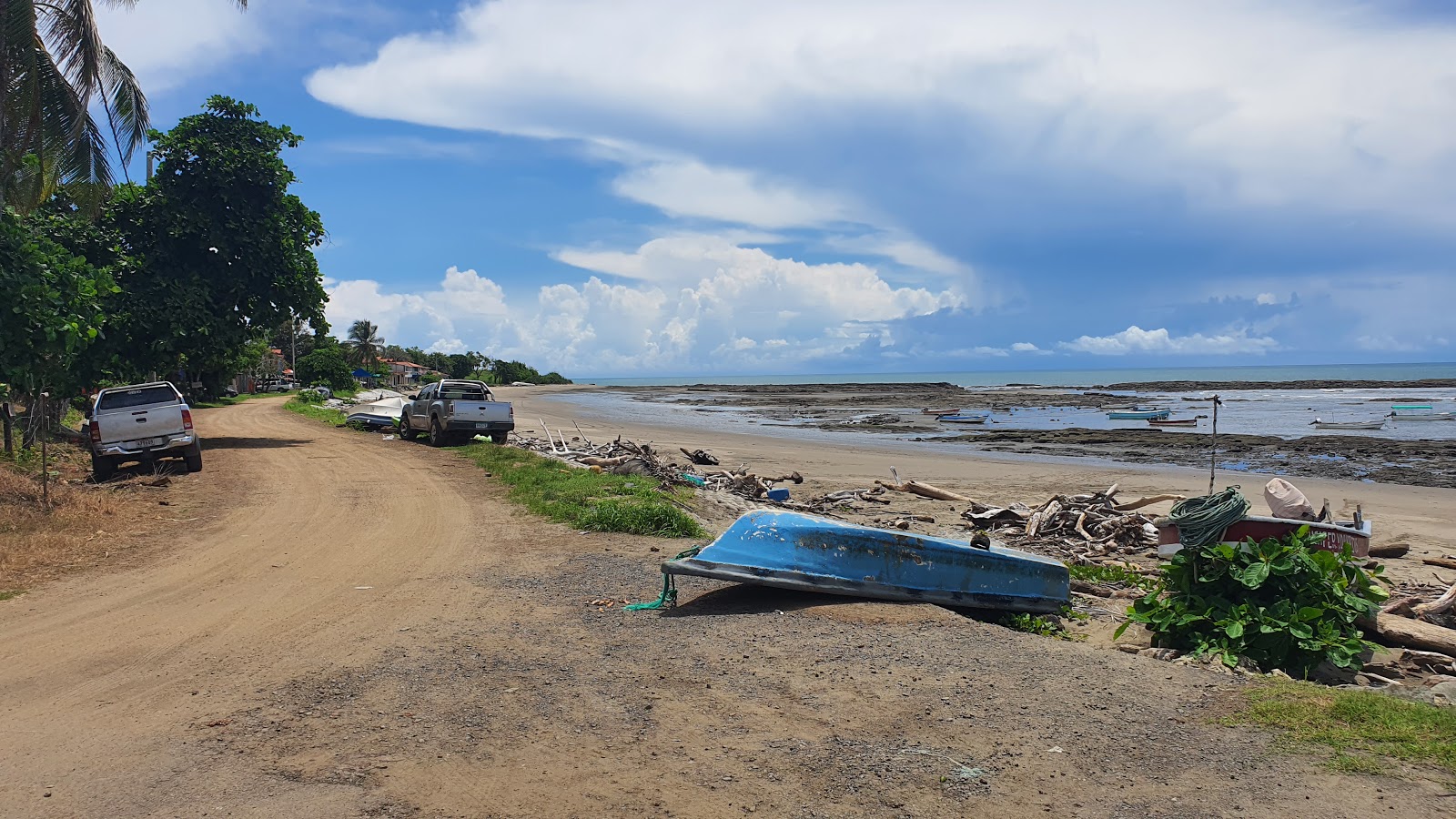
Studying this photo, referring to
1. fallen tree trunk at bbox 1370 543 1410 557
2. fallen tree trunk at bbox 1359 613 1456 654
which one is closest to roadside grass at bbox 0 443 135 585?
fallen tree trunk at bbox 1359 613 1456 654

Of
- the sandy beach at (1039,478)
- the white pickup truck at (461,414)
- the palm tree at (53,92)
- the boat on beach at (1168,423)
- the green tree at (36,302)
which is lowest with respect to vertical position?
the sandy beach at (1039,478)

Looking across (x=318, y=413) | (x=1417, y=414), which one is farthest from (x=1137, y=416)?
(x=318, y=413)

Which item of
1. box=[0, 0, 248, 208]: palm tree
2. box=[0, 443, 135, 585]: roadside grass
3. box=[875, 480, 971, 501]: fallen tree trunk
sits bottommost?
box=[875, 480, 971, 501]: fallen tree trunk

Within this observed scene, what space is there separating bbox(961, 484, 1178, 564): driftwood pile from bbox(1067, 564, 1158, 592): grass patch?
33.4 inches

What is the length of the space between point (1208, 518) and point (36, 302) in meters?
14.0

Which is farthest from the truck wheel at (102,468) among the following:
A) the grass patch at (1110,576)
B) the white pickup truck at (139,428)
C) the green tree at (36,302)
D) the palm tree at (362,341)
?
the palm tree at (362,341)

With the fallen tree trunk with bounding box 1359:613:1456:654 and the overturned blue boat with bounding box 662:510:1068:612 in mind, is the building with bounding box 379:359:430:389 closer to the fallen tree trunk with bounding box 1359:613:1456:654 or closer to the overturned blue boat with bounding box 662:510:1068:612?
the overturned blue boat with bounding box 662:510:1068:612

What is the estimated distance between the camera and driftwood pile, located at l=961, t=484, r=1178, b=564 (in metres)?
13.0

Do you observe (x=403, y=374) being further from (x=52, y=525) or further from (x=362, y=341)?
(x=52, y=525)

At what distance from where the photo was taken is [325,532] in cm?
1151

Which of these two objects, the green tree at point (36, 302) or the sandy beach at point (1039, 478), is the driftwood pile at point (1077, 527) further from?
the green tree at point (36, 302)

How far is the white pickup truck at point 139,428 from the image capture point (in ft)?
53.6

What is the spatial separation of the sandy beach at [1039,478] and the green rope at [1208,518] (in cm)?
596

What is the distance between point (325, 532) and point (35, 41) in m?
11.2
